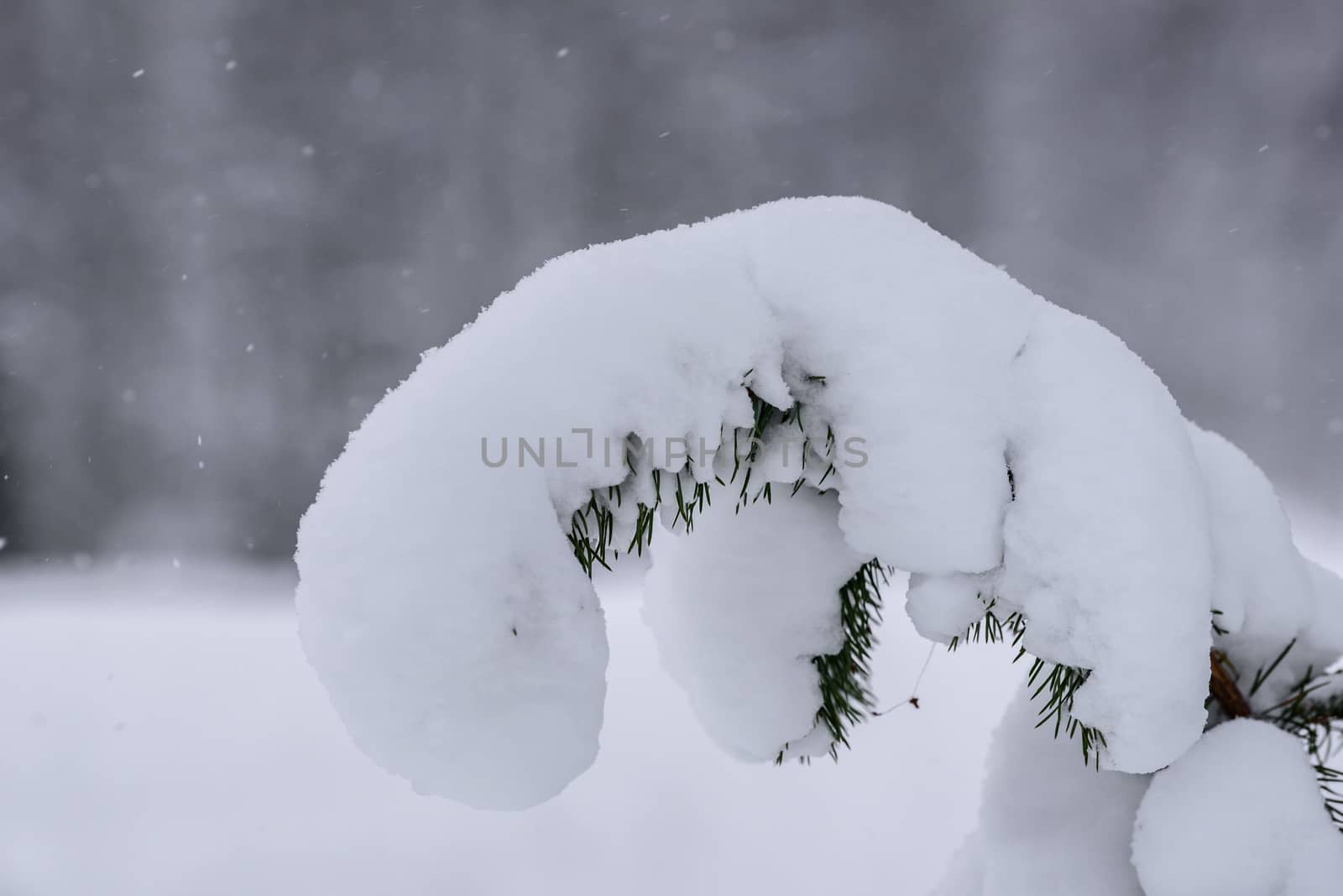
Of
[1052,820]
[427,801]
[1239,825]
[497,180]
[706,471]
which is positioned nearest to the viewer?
[706,471]

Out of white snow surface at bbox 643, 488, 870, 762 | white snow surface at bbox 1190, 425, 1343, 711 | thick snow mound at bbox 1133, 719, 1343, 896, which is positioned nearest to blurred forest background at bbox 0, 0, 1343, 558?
white snow surface at bbox 1190, 425, 1343, 711

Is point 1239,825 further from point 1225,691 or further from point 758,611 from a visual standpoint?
point 758,611

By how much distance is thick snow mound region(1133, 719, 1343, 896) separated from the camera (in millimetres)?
662

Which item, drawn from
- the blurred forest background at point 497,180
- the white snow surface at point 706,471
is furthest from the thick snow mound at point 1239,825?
the blurred forest background at point 497,180

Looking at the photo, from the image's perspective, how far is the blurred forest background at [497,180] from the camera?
535 centimetres

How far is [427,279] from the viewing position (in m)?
7.18

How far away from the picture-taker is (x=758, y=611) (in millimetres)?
753

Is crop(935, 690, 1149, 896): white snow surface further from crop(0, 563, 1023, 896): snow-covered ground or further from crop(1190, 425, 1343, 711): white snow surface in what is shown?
crop(0, 563, 1023, 896): snow-covered ground

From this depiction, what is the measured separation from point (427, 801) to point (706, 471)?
2216mm

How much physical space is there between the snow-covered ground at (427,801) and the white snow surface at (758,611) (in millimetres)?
1377

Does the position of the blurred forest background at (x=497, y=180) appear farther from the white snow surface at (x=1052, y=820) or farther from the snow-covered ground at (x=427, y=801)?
the white snow surface at (x=1052, y=820)

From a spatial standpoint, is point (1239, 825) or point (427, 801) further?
point (427, 801)

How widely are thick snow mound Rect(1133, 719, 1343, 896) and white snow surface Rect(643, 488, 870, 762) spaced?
0.32 metres

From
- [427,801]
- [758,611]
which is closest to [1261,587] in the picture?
[758,611]
